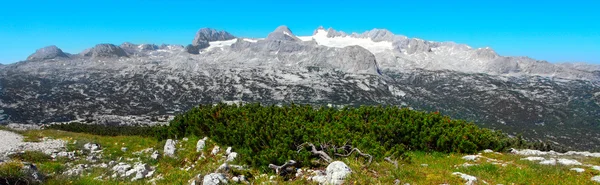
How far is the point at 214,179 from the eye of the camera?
15.5 meters

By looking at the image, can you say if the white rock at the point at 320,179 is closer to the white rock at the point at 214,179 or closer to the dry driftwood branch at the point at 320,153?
the dry driftwood branch at the point at 320,153

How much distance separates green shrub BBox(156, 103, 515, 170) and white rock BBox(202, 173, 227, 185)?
3.44 metres

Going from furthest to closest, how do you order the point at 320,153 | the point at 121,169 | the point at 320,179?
1. the point at 121,169
2. the point at 320,153
3. the point at 320,179

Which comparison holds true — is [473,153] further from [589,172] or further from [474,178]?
[474,178]

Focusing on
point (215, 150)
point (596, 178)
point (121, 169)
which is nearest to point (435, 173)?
point (596, 178)

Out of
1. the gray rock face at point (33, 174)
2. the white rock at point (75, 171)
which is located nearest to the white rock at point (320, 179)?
the gray rock face at point (33, 174)

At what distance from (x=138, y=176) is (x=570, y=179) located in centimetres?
2271

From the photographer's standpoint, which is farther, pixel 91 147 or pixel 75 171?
pixel 91 147

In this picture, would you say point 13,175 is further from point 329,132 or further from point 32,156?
point 329,132

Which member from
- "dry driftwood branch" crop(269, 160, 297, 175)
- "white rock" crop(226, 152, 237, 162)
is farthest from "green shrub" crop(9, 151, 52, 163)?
"dry driftwood branch" crop(269, 160, 297, 175)

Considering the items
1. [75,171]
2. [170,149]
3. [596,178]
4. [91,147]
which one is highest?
[596,178]

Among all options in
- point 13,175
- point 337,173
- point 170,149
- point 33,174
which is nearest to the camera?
point 337,173

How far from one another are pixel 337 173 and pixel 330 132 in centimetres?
844

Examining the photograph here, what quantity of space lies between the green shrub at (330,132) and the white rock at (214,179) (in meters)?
3.44
